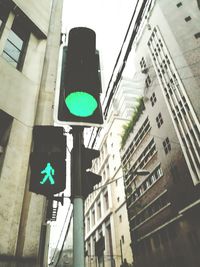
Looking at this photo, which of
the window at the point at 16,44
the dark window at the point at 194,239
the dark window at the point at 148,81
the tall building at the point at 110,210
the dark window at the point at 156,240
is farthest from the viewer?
the tall building at the point at 110,210

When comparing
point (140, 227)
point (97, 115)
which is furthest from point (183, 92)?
point (97, 115)

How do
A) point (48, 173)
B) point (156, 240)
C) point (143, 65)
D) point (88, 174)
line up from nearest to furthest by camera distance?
1. point (48, 173)
2. point (88, 174)
3. point (156, 240)
4. point (143, 65)

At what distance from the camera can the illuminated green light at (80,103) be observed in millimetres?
1980

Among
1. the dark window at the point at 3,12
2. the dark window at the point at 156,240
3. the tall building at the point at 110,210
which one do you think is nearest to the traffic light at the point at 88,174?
the dark window at the point at 3,12

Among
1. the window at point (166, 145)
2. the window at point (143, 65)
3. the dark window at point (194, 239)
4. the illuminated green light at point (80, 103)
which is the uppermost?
the window at point (143, 65)

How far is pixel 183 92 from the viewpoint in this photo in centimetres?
2094

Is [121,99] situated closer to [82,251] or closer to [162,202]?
[162,202]

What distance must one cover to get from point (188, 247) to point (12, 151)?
1690 centimetres

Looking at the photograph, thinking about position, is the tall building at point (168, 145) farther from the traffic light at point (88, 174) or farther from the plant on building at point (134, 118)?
the traffic light at point (88, 174)

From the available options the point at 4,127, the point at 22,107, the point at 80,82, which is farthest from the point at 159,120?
the point at 80,82

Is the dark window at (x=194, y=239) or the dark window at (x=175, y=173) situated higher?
the dark window at (x=175, y=173)

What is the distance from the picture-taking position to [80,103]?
2006mm

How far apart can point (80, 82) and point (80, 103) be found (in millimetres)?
188

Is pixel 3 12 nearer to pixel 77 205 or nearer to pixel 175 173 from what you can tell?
pixel 77 205
